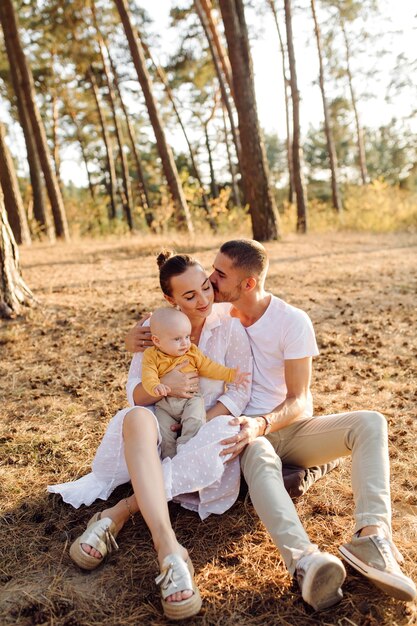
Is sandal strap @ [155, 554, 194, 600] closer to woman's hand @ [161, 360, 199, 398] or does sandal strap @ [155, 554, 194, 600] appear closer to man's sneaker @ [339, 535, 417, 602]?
man's sneaker @ [339, 535, 417, 602]

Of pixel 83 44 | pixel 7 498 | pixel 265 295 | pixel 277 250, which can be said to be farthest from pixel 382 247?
pixel 83 44

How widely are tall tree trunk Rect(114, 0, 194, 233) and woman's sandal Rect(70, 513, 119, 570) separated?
30.2ft

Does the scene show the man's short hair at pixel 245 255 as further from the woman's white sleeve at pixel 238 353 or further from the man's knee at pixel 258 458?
the man's knee at pixel 258 458

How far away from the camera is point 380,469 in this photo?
7.73 ft

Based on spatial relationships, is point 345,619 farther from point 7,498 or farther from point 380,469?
point 7,498

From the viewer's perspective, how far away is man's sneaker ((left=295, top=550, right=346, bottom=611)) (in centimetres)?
193

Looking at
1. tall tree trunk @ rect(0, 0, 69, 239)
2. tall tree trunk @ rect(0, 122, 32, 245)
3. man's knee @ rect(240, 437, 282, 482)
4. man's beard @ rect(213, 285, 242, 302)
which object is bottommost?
man's knee @ rect(240, 437, 282, 482)

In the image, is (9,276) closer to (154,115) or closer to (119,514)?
(119,514)

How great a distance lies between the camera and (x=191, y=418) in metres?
2.64

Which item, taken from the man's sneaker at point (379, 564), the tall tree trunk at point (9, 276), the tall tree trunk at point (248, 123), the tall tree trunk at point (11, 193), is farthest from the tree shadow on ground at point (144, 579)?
the tall tree trunk at point (11, 193)

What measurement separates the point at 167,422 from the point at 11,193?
9307 mm

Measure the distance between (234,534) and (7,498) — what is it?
1.30 m

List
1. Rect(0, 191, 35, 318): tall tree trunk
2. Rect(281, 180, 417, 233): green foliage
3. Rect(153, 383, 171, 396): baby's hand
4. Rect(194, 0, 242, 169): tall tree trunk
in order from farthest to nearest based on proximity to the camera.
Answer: Rect(194, 0, 242, 169): tall tree trunk, Rect(281, 180, 417, 233): green foliage, Rect(0, 191, 35, 318): tall tree trunk, Rect(153, 383, 171, 396): baby's hand

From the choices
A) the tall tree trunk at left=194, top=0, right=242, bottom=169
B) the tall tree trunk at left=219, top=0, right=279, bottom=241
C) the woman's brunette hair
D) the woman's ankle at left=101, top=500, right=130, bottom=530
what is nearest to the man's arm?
the woman's ankle at left=101, top=500, right=130, bottom=530
